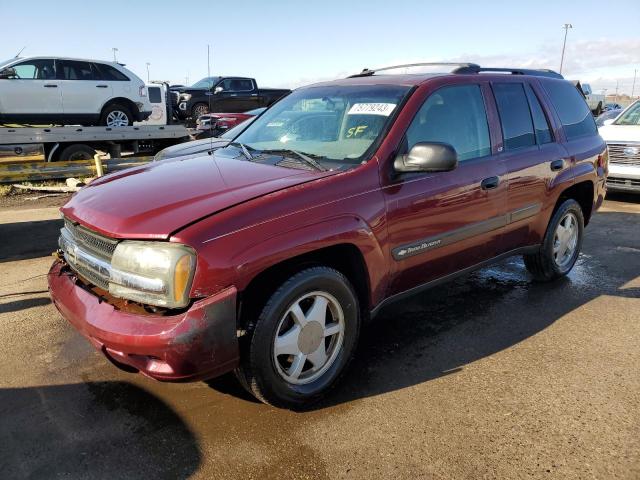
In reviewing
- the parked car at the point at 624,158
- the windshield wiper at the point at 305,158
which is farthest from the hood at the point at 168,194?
the parked car at the point at 624,158

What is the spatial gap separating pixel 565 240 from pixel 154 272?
155 inches

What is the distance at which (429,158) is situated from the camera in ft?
9.64

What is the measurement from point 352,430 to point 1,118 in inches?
446

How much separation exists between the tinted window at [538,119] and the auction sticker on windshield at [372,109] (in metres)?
1.59

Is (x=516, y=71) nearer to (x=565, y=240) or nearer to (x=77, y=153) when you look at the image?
(x=565, y=240)

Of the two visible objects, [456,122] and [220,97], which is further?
[220,97]

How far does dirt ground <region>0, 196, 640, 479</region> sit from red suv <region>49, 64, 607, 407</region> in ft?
1.14

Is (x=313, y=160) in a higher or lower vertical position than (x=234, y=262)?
higher

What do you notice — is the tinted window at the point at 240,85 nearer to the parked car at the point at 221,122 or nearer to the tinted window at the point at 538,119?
the parked car at the point at 221,122

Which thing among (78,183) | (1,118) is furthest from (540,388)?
(1,118)

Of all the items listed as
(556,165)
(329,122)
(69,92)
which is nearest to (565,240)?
(556,165)

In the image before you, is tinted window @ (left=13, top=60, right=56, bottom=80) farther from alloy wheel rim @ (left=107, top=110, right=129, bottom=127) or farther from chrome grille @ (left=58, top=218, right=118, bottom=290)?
chrome grille @ (left=58, top=218, right=118, bottom=290)

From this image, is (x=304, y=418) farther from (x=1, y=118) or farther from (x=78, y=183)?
(x=1, y=118)

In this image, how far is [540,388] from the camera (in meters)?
3.06
